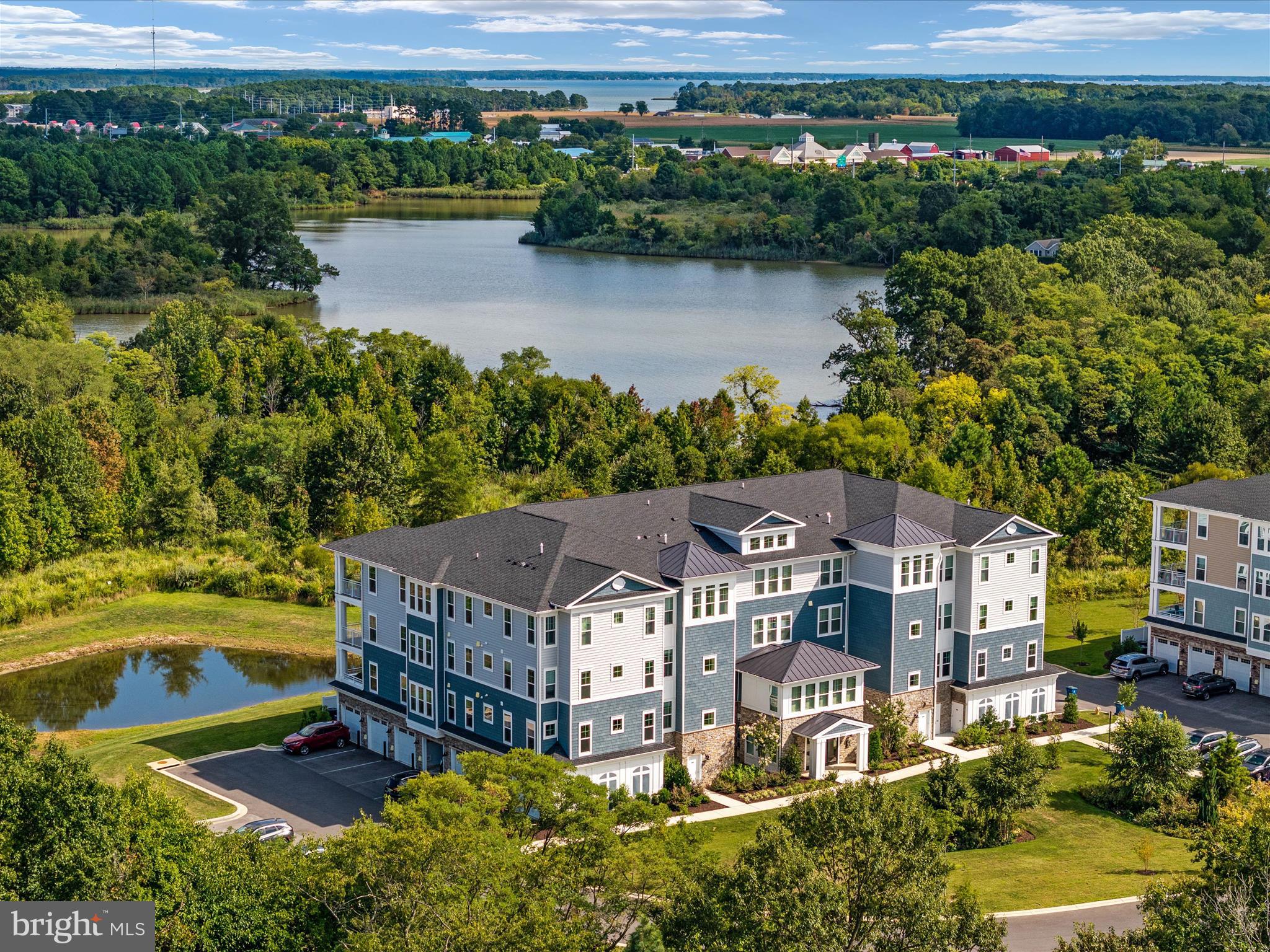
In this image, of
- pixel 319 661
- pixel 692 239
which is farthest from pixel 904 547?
pixel 692 239

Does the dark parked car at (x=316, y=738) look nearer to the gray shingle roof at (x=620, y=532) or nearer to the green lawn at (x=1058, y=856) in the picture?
the gray shingle roof at (x=620, y=532)

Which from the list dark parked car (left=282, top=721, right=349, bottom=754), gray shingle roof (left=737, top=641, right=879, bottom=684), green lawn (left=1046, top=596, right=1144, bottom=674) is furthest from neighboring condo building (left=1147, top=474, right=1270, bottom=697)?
dark parked car (left=282, top=721, right=349, bottom=754)

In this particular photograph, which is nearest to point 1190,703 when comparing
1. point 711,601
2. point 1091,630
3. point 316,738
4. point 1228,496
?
point 1228,496

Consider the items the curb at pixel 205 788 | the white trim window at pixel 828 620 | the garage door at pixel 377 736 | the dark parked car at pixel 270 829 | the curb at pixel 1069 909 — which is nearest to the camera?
the curb at pixel 1069 909

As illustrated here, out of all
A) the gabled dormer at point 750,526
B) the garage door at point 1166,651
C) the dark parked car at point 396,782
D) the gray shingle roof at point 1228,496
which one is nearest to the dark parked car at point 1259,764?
the garage door at point 1166,651

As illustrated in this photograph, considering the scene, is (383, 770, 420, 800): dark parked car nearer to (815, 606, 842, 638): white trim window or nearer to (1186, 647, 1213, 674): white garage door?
(815, 606, 842, 638): white trim window

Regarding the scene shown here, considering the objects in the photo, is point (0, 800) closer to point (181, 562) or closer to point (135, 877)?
point (135, 877)
